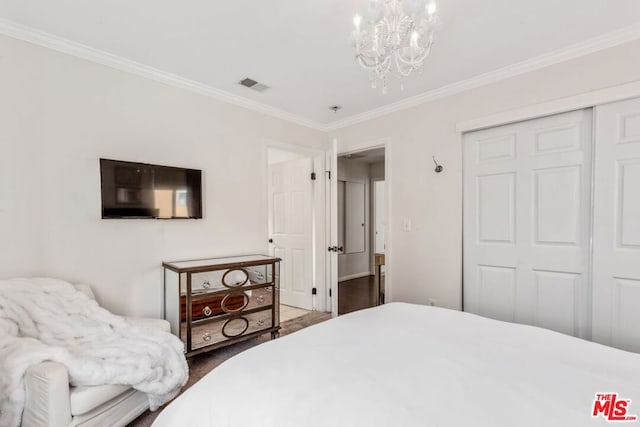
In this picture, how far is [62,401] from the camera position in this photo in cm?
140

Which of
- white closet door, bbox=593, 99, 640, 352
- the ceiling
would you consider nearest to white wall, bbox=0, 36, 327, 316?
the ceiling

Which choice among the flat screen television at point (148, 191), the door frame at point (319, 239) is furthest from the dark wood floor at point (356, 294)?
the flat screen television at point (148, 191)

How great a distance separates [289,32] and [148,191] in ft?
5.31

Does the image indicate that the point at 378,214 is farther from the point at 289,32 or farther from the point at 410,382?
the point at 410,382

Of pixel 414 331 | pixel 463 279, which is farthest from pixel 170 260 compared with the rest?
pixel 463 279

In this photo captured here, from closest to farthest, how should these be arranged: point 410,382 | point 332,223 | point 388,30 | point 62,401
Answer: point 410,382, point 62,401, point 388,30, point 332,223

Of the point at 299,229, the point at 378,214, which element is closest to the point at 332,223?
the point at 299,229

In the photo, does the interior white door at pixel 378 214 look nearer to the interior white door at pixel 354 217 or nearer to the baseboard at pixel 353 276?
the interior white door at pixel 354 217

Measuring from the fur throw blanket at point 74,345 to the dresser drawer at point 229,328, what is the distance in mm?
490

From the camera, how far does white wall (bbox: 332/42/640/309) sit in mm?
2406

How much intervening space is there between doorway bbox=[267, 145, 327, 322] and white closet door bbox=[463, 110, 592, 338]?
5.83 ft

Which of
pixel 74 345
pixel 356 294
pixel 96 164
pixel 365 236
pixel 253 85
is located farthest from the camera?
pixel 365 236

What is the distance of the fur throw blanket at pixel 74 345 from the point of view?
57.0 inches

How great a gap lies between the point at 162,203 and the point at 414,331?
2175mm
